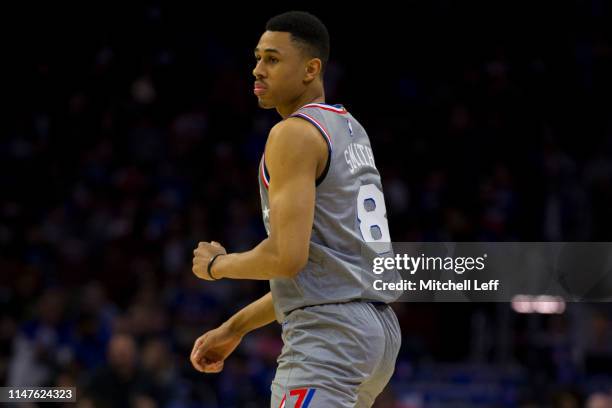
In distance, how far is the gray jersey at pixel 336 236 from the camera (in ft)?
10.1

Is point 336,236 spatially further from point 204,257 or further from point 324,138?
point 204,257

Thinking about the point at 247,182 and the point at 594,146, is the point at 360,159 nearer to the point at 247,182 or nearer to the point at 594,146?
the point at 247,182

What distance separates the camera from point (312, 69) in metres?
3.31

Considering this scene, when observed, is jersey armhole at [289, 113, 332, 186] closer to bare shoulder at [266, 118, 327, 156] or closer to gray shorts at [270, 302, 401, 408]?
bare shoulder at [266, 118, 327, 156]

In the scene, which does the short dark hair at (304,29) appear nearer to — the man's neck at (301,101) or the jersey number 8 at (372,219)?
the man's neck at (301,101)

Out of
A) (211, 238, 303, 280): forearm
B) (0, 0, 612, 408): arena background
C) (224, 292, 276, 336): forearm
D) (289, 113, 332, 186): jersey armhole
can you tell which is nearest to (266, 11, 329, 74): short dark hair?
(289, 113, 332, 186): jersey armhole

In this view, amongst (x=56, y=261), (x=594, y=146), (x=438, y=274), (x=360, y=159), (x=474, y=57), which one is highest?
(x=474, y=57)

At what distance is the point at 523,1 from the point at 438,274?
5.90m

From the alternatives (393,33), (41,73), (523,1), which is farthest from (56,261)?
(523,1)

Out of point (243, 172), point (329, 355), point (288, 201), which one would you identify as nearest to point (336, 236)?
point (288, 201)

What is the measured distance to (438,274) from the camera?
18.4ft

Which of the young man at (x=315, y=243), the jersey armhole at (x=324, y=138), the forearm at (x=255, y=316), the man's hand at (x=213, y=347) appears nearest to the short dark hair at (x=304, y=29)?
the young man at (x=315, y=243)

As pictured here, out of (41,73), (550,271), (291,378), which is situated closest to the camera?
(291,378)

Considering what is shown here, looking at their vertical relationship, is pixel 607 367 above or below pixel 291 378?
above
